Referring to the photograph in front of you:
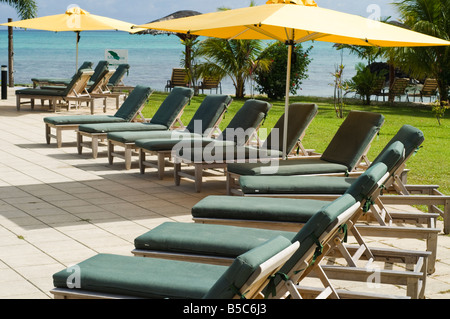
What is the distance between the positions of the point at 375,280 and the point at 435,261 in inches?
55.7

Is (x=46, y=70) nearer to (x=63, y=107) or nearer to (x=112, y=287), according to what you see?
(x=63, y=107)

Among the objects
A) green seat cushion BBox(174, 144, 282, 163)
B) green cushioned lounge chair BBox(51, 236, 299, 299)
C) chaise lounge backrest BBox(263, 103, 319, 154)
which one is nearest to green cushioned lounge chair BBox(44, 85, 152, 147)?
green seat cushion BBox(174, 144, 282, 163)

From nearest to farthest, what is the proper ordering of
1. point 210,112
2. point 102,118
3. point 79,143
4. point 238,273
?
point 238,273 < point 210,112 < point 79,143 < point 102,118

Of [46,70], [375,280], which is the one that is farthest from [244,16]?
[46,70]

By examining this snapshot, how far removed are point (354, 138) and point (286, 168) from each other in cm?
92

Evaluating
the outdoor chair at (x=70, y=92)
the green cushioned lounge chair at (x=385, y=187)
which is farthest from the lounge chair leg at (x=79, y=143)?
the green cushioned lounge chair at (x=385, y=187)

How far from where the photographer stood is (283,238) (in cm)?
328

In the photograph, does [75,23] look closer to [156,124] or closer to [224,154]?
[156,124]

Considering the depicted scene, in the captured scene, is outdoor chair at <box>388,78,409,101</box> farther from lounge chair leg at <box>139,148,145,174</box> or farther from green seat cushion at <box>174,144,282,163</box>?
green seat cushion at <box>174,144,282,163</box>

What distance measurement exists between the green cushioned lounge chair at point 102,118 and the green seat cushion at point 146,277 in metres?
7.10

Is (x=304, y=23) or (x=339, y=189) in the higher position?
(x=304, y=23)

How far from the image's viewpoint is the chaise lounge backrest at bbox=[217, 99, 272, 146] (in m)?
8.51

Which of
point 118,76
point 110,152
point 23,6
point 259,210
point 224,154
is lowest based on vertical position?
point 110,152

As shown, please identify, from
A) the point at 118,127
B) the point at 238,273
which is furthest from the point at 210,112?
the point at 238,273
